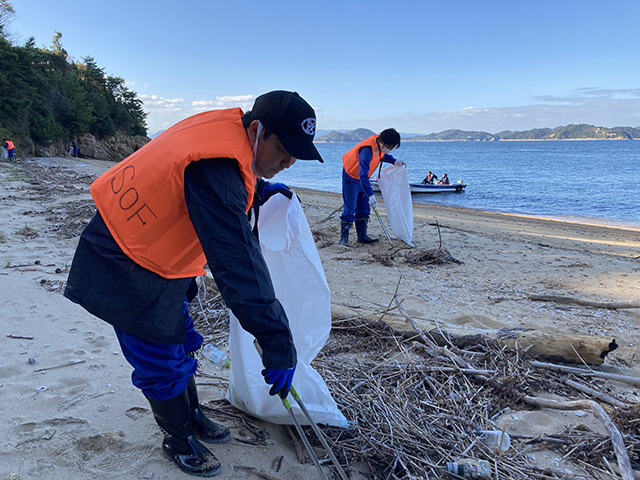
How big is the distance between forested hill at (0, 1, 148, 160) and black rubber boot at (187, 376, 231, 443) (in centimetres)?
2615

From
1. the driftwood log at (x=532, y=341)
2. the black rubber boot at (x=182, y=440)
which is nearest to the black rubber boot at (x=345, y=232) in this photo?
the driftwood log at (x=532, y=341)

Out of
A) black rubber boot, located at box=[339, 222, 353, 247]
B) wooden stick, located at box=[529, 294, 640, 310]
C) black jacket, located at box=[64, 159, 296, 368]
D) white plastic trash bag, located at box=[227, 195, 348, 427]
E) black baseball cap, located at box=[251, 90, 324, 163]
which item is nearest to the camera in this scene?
black jacket, located at box=[64, 159, 296, 368]

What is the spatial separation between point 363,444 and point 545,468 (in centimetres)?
86

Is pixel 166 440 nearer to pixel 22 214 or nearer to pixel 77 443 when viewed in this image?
pixel 77 443

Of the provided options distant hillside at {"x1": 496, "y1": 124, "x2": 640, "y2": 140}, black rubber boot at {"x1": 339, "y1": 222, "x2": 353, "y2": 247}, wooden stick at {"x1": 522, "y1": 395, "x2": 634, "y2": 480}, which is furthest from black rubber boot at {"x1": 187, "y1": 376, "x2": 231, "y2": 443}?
distant hillside at {"x1": 496, "y1": 124, "x2": 640, "y2": 140}

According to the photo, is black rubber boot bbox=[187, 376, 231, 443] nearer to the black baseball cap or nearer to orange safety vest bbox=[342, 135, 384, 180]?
the black baseball cap

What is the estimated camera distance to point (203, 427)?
1977mm

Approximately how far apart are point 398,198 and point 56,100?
32.4 meters

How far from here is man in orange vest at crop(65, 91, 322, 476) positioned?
4.36ft

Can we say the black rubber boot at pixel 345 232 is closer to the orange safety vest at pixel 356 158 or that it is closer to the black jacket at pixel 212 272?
the orange safety vest at pixel 356 158

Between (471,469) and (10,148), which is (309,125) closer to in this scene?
(471,469)

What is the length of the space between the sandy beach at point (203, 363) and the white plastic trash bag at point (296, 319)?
0.22m

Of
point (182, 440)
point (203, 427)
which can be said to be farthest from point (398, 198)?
point (182, 440)

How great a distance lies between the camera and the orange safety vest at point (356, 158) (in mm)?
6320
